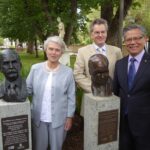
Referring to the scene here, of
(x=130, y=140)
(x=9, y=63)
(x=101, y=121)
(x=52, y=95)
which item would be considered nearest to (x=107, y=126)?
(x=101, y=121)

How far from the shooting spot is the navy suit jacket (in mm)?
4012

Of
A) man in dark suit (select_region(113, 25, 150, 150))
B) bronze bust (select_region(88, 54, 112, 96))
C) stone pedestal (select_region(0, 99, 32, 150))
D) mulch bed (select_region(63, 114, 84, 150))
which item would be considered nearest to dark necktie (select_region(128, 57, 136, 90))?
man in dark suit (select_region(113, 25, 150, 150))

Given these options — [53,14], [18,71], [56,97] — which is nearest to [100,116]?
[56,97]

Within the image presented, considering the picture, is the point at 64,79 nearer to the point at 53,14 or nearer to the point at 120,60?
the point at 120,60

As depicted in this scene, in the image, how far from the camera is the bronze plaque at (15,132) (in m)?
4.06

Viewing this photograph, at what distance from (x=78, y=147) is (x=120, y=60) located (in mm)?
2199

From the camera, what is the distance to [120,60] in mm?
4344

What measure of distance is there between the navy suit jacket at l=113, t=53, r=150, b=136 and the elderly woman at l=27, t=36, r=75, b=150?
73 centimetres

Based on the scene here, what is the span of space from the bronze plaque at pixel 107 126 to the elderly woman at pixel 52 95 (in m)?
0.49

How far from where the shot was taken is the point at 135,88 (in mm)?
4043

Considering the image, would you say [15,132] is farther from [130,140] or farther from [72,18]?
[72,18]

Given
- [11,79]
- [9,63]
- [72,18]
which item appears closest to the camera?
[9,63]

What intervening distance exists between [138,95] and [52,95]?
1.18 m

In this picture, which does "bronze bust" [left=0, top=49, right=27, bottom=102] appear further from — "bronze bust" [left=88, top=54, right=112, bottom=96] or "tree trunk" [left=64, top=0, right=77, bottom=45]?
"tree trunk" [left=64, top=0, right=77, bottom=45]
